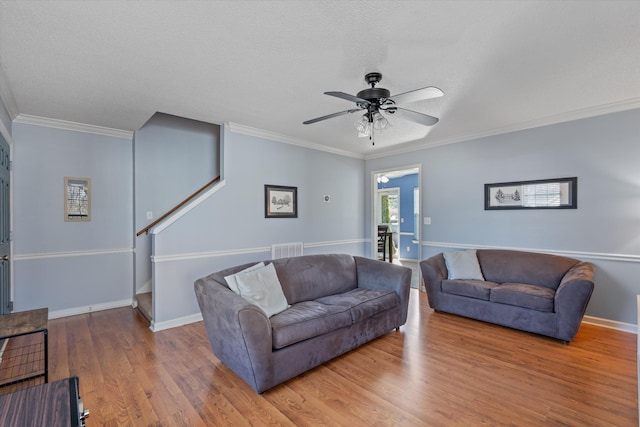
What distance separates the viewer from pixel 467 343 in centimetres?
310

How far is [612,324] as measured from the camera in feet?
11.4

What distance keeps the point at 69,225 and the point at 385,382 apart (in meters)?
4.28

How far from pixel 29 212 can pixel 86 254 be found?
0.79 m

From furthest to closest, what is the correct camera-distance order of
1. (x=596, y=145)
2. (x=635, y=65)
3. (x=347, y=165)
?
(x=347, y=165) < (x=596, y=145) < (x=635, y=65)

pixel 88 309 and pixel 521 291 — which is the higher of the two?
pixel 521 291

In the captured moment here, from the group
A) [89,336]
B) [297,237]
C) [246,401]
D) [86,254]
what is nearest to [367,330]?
[246,401]

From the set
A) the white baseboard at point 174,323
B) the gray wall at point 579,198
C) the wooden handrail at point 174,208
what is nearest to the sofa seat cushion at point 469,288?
the gray wall at point 579,198

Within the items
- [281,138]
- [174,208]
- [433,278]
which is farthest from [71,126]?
[433,278]

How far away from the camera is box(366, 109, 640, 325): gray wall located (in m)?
3.41

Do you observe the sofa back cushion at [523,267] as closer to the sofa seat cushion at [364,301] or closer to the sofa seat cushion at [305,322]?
the sofa seat cushion at [364,301]

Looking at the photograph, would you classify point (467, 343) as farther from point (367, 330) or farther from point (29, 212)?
point (29, 212)

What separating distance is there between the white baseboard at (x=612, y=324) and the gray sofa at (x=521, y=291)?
2.01 ft

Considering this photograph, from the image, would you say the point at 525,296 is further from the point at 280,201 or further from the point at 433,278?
the point at 280,201

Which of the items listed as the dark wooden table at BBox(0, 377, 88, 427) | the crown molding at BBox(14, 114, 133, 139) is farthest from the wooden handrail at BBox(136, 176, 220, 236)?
the dark wooden table at BBox(0, 377, 88, 427)
